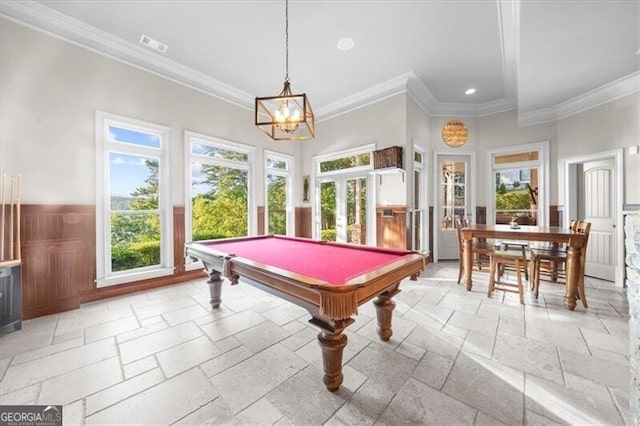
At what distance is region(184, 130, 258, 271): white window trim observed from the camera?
410 cm

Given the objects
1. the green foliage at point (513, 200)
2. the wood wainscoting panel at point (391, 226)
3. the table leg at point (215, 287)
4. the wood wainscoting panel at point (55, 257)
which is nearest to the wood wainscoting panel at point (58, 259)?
the wood wainscoting panel at point (55, 257)

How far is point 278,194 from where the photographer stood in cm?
578

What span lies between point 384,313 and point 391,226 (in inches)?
101

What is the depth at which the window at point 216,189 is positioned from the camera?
4250mm

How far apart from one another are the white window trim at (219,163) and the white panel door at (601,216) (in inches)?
237

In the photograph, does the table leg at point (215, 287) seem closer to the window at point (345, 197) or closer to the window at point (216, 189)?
the window at point (216, 189)

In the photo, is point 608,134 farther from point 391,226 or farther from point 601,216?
point 391,226

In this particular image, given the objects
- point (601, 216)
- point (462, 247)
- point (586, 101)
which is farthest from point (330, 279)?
point (586, 101)

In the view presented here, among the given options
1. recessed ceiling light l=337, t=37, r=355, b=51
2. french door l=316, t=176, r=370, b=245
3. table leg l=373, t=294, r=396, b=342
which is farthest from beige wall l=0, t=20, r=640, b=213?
table leg l=373, t=294, r=396, b=342

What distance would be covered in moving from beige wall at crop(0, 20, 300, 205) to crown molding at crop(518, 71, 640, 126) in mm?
6645

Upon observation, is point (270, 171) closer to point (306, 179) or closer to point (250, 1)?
point (306, 179)

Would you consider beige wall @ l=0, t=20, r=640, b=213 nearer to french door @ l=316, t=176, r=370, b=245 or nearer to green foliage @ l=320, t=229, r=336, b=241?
french door @ l=316, t=176, r=370, b=245

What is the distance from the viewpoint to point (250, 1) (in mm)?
2730

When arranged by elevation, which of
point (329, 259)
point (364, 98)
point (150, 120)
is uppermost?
point (364, 98)
